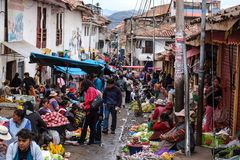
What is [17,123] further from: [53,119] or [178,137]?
[178,137]

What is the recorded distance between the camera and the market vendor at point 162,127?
41.4ft

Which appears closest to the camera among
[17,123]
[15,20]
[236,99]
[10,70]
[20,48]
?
[17,123]

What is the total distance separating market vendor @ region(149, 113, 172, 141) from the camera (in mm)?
12625

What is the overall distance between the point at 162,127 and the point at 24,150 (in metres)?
6.37

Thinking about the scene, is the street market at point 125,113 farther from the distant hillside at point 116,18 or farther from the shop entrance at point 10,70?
the distant hillside at point 116,18

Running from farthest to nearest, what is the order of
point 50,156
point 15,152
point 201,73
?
point 201,73
point 50,156
point 15,152

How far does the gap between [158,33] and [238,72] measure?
128 feet

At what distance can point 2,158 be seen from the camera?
8.09 m

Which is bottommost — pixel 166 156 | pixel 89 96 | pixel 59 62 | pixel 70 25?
pixel 166 156

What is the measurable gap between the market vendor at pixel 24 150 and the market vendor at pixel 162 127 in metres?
6.22

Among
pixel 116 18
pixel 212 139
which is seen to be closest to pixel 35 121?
pixel 212 139

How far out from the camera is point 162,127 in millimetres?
12641

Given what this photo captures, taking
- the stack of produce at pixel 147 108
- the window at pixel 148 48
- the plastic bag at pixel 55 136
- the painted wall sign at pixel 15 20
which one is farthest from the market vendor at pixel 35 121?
the window at pixel 148 48

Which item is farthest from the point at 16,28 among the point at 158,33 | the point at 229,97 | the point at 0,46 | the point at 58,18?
the point at 158,33
